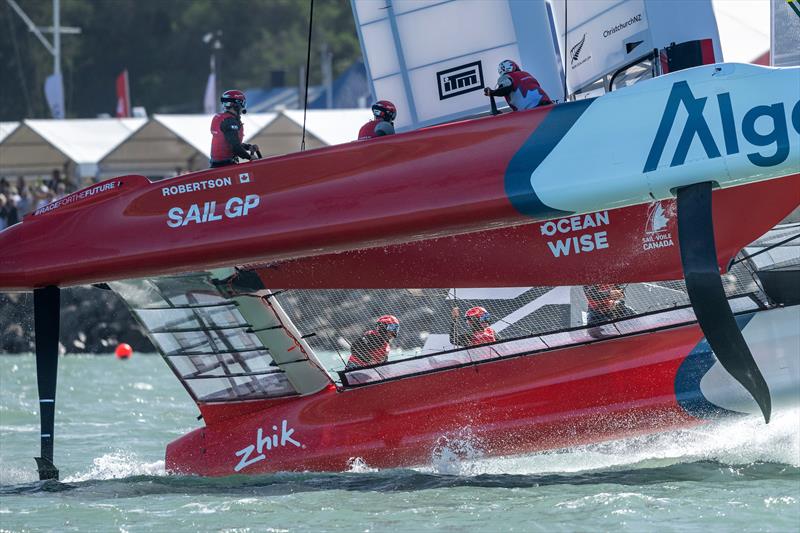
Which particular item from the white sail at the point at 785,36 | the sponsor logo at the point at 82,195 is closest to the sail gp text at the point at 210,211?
the sponsor logo at the point at 82,195

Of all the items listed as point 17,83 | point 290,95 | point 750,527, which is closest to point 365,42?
point 750,527

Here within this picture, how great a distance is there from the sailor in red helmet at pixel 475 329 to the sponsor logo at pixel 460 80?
187 centimetres

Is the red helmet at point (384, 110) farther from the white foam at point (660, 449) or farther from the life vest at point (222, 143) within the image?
the white foam at point (660, 449)

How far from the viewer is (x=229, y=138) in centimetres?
783

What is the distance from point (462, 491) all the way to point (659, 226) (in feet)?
6.03

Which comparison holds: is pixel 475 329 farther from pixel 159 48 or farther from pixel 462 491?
pixel 159 48

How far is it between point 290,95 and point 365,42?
21.9m

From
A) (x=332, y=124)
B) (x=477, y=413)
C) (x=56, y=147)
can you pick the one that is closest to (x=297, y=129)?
(x=332, y=124)

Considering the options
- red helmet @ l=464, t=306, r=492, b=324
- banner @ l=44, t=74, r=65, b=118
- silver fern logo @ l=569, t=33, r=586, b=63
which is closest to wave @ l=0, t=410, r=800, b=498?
red helmet @ l=464, t=306, r=492, b=324

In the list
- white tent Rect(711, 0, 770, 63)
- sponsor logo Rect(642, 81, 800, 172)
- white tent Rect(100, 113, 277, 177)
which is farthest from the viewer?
white tent Rect(100, 113, 277, 177)

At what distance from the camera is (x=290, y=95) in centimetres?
3147

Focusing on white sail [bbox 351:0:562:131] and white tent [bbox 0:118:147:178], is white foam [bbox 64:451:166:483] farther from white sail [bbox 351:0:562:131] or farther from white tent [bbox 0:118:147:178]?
white tent [bbox 0:118:147:178]

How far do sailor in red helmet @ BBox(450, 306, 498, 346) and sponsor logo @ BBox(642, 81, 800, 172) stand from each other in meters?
1.78

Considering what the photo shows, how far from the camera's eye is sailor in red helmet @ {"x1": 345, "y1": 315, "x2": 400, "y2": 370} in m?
8.18
